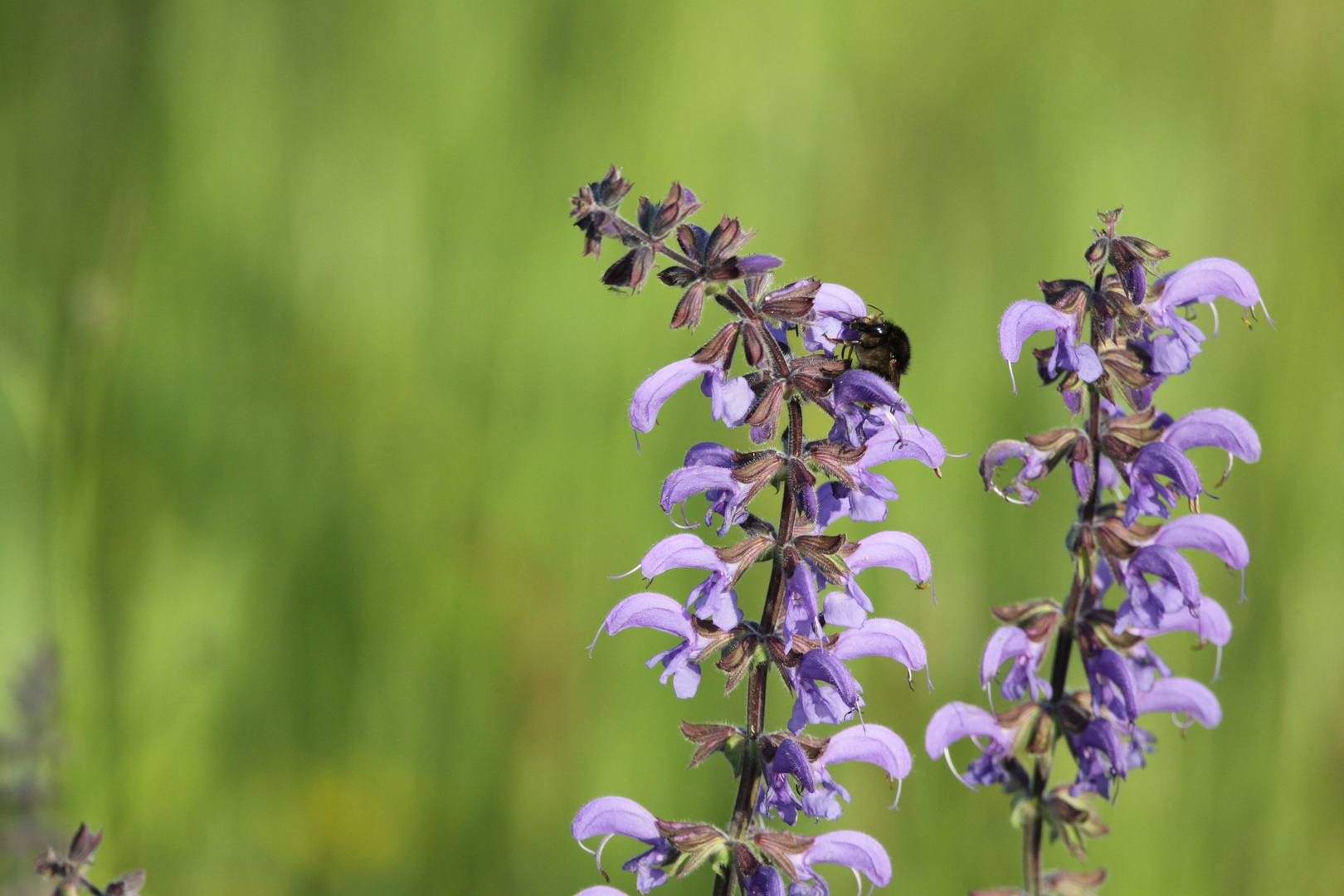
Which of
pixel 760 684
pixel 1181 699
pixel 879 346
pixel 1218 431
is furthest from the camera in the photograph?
pixel 1181 699

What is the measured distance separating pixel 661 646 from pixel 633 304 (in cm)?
109

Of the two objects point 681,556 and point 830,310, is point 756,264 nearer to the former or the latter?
point 830,310

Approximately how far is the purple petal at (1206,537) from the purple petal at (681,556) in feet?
2.34

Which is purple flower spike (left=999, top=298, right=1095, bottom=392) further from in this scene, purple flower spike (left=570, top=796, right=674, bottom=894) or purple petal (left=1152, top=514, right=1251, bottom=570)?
purple flower spike (left=570, top=796, right=674, bottom=894)

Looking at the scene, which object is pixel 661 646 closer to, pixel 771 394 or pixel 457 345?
pixel 457 345

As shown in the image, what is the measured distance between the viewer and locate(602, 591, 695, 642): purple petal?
154 centimetres

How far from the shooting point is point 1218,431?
1.77 meters

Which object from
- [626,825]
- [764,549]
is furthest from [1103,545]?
[626,825]

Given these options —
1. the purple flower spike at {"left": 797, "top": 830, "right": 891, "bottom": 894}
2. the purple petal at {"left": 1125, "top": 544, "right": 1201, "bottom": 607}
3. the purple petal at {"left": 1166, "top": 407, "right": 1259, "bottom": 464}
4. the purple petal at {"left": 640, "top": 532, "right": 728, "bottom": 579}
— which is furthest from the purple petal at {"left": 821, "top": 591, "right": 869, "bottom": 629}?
the purple petal at {"left": 1166, "top": 407, "right": 1259, "bottom": 464}

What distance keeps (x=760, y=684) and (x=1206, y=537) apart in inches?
30.9

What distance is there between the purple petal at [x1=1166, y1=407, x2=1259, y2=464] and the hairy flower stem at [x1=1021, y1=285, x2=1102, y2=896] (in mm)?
126

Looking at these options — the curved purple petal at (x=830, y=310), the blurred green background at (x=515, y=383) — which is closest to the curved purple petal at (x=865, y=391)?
the curved purple petal at (x=830, y=310)

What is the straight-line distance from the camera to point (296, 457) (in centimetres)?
350

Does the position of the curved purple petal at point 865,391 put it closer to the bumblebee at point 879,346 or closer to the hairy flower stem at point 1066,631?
the bumblebee at point 879,346
